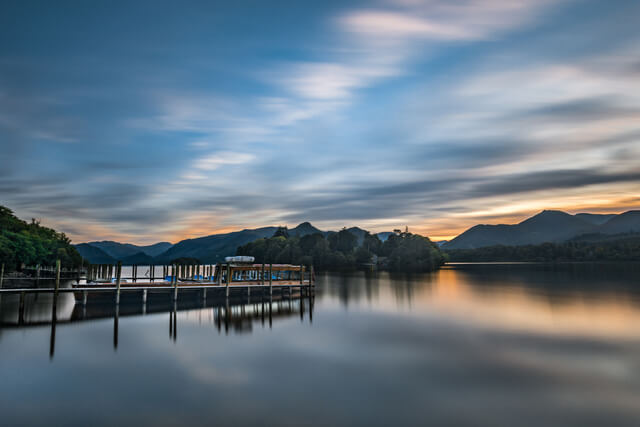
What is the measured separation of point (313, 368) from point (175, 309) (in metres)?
18.4

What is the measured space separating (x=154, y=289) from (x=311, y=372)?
80.2 ft

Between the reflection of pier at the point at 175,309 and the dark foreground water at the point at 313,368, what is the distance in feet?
0.92

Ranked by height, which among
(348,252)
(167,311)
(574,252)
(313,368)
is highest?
(348,252)

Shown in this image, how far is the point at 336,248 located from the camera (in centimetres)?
15238

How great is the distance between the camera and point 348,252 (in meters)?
150

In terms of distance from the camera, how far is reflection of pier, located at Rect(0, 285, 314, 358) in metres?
26.5

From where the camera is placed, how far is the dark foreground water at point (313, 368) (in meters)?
12.4

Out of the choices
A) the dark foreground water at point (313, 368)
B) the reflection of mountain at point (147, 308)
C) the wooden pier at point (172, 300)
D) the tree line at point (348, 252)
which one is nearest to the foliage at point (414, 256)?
the tree line at point (348, 252)

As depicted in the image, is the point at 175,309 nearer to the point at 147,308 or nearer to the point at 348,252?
the point at 147,308

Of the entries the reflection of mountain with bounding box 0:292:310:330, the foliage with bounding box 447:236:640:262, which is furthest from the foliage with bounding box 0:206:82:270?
the foliage with bounding box 447:236:640:262

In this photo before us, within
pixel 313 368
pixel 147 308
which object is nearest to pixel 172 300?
pixel 147 308

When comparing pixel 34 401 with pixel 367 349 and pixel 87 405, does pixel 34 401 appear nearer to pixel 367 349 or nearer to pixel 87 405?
pixel 87 405

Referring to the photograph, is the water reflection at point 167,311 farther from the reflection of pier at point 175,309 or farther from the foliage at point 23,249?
the foliage at point 23,249

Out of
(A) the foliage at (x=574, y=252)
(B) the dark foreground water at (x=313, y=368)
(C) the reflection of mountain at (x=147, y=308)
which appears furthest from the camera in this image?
(A) the foliage at (x=574, y=252)
